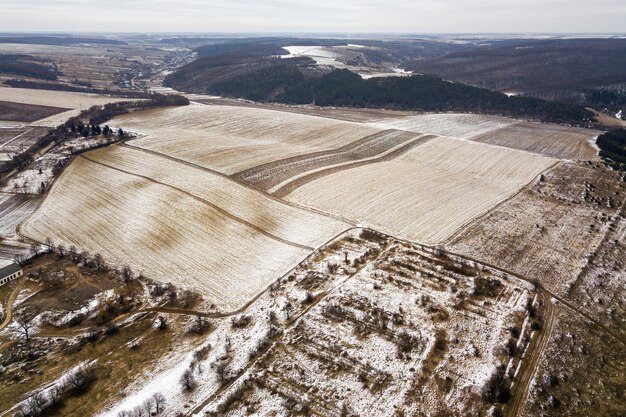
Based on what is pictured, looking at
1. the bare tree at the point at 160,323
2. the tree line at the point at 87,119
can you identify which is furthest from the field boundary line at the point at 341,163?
the tree line at the point at 87,119

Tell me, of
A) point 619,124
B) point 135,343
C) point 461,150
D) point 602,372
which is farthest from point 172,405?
point 619,124

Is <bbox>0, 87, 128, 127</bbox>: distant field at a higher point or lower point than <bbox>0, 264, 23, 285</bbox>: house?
higher

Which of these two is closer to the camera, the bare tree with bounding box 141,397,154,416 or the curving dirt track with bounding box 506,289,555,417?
the bare tree with bounding box 141,397,154,416

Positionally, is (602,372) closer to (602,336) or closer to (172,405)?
(602,336)

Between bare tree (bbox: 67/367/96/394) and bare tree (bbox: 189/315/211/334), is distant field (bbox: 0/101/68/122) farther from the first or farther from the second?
bare tree (bbox: 67/367/96/394)

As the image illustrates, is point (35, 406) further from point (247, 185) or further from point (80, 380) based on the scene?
point (247, 185)

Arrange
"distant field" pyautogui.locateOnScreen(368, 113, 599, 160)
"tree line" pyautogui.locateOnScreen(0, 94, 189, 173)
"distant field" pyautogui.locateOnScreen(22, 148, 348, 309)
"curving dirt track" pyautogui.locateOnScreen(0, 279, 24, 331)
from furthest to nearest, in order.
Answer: "distant field" pyautogui.locateOnScreen(368, 113, 599, 160)
"tree line" pyautogui.locateOnScreen(0, 94, 189, 173)
"distant field" pyautogui.locateOnScreen(22, 148, 348, 309)
"curving dirt track" pyautogui.locateOnScreen(0, 279, 24, 331)

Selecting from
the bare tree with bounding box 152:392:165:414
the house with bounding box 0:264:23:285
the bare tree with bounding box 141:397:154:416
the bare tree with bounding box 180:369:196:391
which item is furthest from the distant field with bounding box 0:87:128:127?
the bare tree with bounding box 141:397:154:416
